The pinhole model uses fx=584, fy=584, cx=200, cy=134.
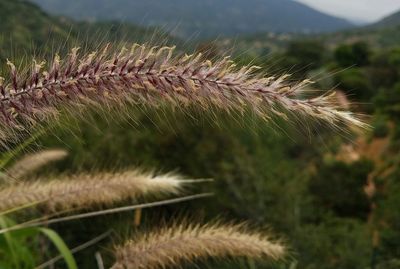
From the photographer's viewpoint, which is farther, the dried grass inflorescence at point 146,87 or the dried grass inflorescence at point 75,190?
the dried grass inflorescence at point 75,190

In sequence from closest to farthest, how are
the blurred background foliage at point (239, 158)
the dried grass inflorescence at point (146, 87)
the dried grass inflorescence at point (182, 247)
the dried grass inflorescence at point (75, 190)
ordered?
the dried grass inflorescence at point (146, 87)
the blurred background foliage at point (239, 158)
the dried grass inflorescence at point (182, 247)
the dried grass inflorescence at point (75, 190)

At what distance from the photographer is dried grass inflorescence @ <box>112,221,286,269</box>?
170cm

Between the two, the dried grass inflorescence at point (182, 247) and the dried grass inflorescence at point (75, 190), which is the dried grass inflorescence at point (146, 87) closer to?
the dried grass inflorescence at point (182, 247)

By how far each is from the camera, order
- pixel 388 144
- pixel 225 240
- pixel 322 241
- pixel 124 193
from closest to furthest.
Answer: pixel 225 240, pixel 124 193, pixel 322 241, pixel 388 144

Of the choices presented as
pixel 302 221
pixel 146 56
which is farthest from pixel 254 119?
pixel 302 221

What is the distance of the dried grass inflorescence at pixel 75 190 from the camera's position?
190 centimetres

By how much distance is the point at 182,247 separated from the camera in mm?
1765

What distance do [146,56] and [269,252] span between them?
1.09 m

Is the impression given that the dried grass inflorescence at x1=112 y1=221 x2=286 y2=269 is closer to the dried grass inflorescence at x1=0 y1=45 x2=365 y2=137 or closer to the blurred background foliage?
the blurred background foliage

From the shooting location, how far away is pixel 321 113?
3.43ft

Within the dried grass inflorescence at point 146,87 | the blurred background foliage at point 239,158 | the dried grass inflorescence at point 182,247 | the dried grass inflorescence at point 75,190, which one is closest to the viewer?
the dried grass inflorescence at point 146,87

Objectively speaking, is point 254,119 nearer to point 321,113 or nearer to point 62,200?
point 321,113

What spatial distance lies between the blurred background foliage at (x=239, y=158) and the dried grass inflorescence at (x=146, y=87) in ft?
0.19

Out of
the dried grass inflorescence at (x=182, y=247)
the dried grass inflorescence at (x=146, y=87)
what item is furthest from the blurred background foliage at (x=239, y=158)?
the dried grass inflorescence at (x=182, y=247)
